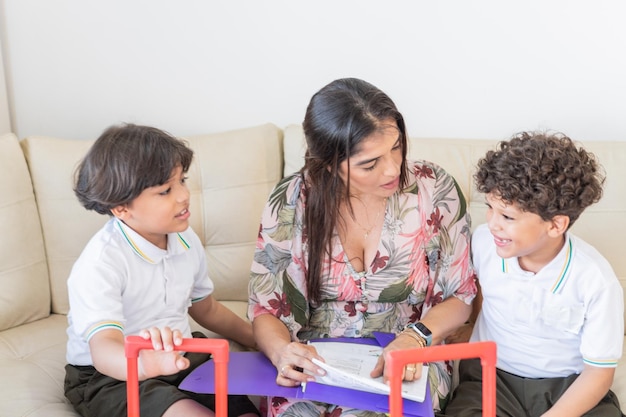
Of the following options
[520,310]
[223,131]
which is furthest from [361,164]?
[223,131]

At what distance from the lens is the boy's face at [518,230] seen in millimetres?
1585

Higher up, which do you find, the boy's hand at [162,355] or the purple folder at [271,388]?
the boy's hand at [162,355]

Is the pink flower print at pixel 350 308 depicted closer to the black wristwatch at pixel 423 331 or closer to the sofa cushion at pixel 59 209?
the black wristwatch at pixel 423 331

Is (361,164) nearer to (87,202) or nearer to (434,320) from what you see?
(434,320)

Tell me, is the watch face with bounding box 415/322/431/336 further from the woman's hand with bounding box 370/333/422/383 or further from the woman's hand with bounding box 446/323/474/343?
the woman's hand with bounding box 446/323/474/343

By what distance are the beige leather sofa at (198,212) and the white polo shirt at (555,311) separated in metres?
0.38

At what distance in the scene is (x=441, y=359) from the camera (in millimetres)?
1212

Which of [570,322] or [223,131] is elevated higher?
[223,131]

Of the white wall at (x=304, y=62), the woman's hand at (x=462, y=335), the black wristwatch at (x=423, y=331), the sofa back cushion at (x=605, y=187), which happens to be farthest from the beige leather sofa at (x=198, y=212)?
the black wristwatch at (x=423, y=331)

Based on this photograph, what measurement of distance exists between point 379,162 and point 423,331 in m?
0.38

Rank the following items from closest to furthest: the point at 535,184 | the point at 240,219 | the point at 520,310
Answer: the point at 535,184 → the point at 520,310 → the point at 240,219

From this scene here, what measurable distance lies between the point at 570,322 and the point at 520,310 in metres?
0.11

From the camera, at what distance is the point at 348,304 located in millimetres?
1759

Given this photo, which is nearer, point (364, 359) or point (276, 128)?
point (364, 359)
